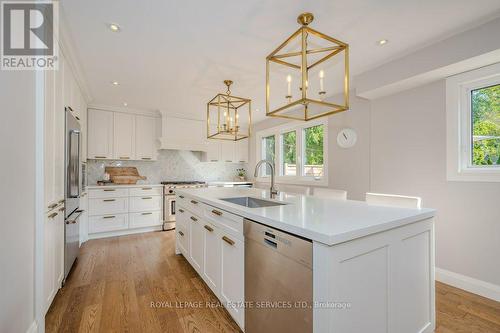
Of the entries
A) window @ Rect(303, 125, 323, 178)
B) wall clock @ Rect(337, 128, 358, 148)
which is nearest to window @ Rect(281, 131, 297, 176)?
window @ Rect(303, 125, 323, 178)

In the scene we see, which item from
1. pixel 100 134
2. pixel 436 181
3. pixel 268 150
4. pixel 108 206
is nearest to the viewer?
pixel 436 181

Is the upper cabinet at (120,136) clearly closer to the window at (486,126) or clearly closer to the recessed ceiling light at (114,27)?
the recessed ceiling light at (114,27)

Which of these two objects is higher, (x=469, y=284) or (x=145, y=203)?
(x=145, y=203)

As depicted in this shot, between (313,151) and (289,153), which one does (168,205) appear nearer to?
(289,153)

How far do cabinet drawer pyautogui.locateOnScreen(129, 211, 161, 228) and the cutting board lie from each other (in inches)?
26.0

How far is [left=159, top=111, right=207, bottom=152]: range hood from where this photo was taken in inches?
180

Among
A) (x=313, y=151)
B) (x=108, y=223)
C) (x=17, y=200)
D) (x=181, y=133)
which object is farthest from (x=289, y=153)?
(x=17, y=200)

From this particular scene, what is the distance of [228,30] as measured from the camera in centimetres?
195

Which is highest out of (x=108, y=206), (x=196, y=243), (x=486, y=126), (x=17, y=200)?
(x=486, y=126)

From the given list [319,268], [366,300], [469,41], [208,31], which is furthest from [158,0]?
[469,41]

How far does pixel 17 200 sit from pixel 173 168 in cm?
384

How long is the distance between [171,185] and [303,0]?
3757 mm

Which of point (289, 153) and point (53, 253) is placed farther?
point (289, 153)

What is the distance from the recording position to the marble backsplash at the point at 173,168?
434 centimetres
